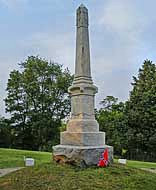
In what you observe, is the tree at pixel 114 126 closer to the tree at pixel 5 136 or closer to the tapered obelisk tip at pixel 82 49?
the tree at pixel 5 136

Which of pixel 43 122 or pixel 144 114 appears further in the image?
pixel 43 122

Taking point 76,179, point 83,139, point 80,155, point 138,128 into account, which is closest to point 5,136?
point 138,128

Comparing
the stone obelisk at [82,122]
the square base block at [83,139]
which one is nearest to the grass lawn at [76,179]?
the stone obelisk at [82,122]

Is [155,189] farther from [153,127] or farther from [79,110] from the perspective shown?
[153,127]

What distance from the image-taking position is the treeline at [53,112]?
2064 centimetres

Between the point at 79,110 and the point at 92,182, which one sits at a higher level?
the point at 79,110

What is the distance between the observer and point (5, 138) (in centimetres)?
2427

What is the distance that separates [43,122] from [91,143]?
1995 centimetres

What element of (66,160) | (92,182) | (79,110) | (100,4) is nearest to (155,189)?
(92,182)

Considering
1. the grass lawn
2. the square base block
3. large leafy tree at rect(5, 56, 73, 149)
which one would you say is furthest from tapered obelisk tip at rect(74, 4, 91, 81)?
large leafy tree at rect(5, 56, 73, 149)

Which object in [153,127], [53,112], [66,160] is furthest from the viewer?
[53,112]

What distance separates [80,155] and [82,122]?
32.2 inches

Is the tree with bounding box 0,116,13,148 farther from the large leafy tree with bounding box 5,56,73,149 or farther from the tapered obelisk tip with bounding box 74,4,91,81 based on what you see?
the tapered obelisk tip with bounding box 74,4,91,81

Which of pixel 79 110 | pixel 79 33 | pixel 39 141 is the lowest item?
pixel 39 141
